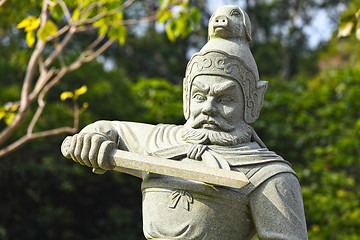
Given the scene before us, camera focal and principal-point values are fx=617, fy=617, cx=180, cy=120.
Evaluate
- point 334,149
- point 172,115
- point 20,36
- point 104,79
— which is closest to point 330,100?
point 334,149

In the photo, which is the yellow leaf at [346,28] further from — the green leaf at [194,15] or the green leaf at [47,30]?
the green leaf at [194,15]

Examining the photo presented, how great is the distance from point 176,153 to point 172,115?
789 cm

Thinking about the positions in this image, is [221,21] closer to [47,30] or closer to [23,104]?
[47,30]

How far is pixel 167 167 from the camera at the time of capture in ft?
12.0

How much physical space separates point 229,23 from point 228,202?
3.90ft

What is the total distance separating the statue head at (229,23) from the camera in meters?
4.08

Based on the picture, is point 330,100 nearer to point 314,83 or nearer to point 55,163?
point 314,83

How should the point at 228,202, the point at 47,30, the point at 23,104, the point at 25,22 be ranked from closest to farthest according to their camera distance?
1. the point at 228,202
2. the point at 47,30
3. the point at 25,22
4. the point at 23,104

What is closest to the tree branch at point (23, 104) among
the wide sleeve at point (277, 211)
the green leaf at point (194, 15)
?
the green leaf at point (194, 15)

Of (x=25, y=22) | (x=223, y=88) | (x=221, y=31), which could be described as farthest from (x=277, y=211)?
(x=25, y=22)

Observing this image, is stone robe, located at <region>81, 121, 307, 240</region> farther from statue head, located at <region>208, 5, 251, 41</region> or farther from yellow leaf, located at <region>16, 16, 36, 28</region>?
yellow leaf, located at <region>16, 16, 36, 28</region>

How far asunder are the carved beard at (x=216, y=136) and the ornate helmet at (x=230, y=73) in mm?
120

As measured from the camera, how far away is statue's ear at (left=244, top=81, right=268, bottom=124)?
13.4ft

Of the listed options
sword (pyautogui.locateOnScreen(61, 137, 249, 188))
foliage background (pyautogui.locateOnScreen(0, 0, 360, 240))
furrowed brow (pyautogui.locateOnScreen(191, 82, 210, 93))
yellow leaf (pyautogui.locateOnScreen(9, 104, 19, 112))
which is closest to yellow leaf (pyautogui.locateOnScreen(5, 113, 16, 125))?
yellow leaf (pyautogui.locateOnScreen(9, 104, 19, 112))
